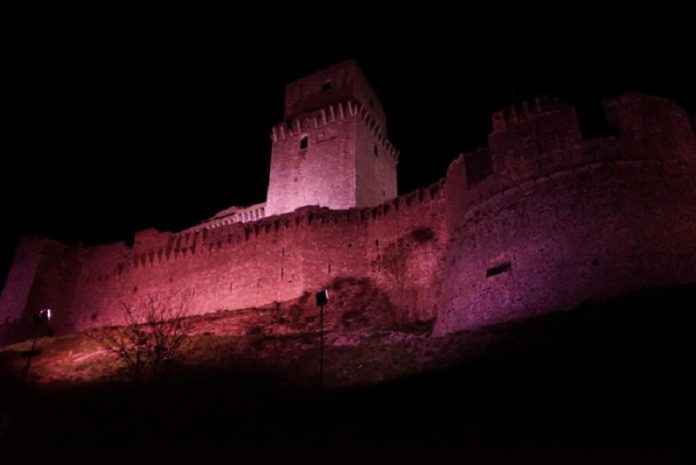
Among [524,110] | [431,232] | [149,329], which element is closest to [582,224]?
[524,110]

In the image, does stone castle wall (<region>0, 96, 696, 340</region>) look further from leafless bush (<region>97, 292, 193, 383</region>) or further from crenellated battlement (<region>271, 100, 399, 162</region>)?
crenellated battlement (<region>271, 100, 399, 162</region>)

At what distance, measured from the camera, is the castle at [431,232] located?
1611cm

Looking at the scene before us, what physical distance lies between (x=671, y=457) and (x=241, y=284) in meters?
22.6

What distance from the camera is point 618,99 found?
1834cm

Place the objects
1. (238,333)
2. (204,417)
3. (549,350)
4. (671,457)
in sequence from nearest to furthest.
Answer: (671,457)
(549,350)
(204,417)
(238,333)

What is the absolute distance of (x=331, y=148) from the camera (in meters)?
36.0

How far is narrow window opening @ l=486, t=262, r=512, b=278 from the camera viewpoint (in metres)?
17.3

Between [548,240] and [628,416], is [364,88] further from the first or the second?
[628,416]

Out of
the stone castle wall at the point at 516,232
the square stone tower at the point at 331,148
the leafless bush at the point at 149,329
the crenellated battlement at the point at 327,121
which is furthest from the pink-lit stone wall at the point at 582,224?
the crenellated battlement at the point at 327,121

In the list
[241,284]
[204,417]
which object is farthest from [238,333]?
[204,417]

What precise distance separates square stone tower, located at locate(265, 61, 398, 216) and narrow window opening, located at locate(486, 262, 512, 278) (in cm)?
1666

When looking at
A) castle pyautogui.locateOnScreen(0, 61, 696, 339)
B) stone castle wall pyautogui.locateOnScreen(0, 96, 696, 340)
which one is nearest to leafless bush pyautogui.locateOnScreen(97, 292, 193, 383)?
castle pyautogui.locateOnScreen(0, 61, 696, 339)

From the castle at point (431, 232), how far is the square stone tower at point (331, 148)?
0.09m

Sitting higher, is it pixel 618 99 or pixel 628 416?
pixel 618 99
